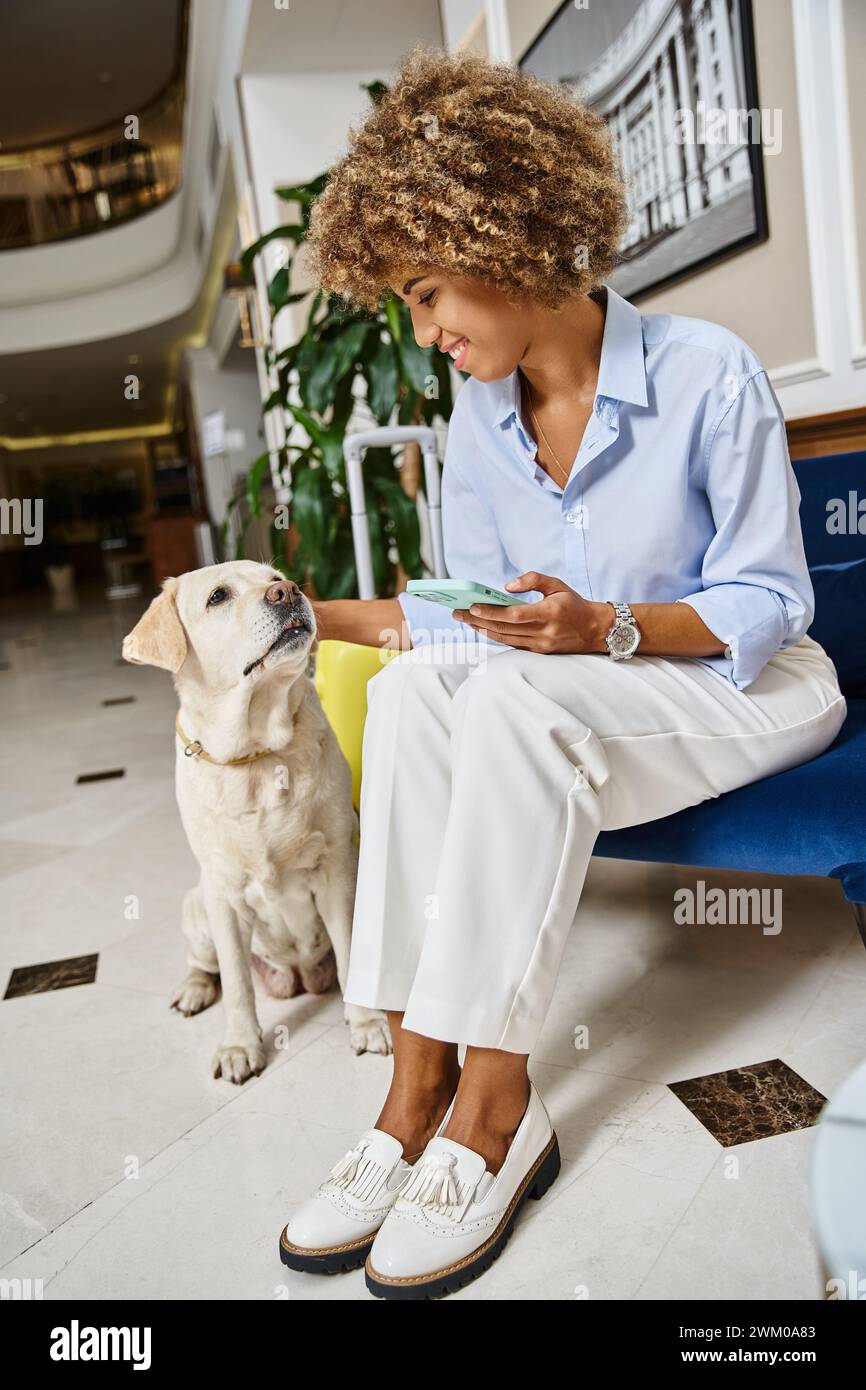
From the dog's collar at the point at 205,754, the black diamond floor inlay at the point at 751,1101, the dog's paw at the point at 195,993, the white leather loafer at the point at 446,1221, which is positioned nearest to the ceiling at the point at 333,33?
the dog's collar at the point at 205,754

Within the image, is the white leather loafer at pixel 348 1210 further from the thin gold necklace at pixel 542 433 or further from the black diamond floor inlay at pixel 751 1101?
the thin gold necklace at pixel 542 433

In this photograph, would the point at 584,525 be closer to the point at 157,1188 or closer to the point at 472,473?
the point at 472,473

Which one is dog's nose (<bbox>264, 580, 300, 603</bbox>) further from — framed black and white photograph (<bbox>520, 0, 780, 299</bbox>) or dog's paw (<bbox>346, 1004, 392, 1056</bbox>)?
framed black and white photograph (<bbox>520, 0, 780, 299</bbox>)

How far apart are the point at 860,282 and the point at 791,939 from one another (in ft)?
4.39

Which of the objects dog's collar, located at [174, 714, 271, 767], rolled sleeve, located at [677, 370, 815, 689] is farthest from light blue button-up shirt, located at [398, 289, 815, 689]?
dog's collar, located at [174, 714, 271, 767]

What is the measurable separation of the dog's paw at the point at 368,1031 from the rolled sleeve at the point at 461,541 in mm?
635

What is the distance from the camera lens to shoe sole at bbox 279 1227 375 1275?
120 cm

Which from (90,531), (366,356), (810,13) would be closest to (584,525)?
(810,13)

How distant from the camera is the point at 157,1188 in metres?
1.42

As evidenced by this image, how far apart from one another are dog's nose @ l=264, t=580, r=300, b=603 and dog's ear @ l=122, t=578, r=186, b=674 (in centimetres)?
15

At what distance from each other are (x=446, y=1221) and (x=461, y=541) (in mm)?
1059

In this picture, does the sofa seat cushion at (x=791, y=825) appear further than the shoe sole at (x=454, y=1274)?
Yes

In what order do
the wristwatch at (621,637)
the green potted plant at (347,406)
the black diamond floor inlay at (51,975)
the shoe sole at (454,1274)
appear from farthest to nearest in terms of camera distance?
the green potted plant at (347,406) < the black diamond floor inlay at (51,975) < the wristwatch at (621,637) < the shoe sole at (454,1274)

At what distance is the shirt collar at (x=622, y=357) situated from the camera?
148cm
